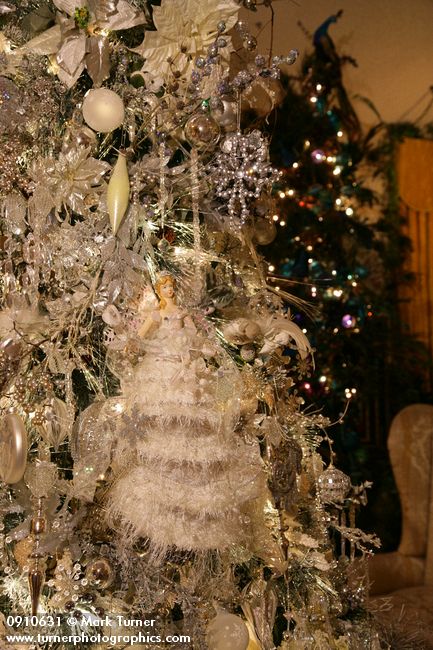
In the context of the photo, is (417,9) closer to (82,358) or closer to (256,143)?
(256,143)

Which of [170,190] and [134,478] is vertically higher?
[170,190]

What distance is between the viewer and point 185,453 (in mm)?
1287

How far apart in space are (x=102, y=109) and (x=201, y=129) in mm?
185

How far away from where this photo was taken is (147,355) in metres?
1.36

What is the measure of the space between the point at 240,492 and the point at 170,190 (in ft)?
1.86

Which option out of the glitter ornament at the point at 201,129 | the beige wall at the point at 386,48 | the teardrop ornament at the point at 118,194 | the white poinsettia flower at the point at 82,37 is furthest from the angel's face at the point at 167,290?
the beige wall at the point at 386,48

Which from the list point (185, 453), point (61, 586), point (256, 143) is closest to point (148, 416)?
point (185, 453)

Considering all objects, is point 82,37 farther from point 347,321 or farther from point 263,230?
point 347,321

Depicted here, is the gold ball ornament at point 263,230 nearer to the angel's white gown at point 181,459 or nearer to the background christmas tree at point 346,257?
the angel's white gown at point 181,459

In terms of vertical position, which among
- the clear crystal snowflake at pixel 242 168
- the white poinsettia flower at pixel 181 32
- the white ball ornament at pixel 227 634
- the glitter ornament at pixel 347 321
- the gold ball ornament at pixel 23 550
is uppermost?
the white poinsettia flower at pixel 181 32

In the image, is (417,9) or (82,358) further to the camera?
(417,9)

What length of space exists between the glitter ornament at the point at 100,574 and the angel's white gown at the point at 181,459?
67mm

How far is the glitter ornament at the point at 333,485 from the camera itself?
1.54m

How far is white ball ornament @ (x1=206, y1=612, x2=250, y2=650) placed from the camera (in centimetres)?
131
